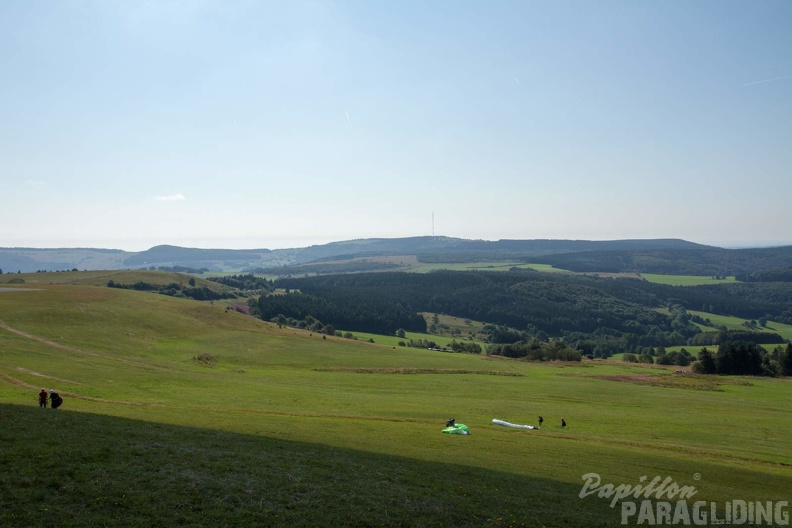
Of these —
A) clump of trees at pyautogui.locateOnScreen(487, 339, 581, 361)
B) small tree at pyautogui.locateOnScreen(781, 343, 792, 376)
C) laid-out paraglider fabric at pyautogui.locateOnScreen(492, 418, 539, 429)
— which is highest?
laid-out paraglider fabric at pyautogui.locateOnScreen(492, 418, 539, 429)

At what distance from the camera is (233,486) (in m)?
20.1

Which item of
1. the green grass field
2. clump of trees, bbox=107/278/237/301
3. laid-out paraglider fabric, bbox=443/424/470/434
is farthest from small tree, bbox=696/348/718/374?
clump of trees, bbox=107/278/237/301

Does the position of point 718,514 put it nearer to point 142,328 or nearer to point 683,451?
point 683,451

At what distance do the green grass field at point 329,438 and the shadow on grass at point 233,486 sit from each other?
10 centimetres

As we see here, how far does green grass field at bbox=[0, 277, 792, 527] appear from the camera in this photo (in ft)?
62.1

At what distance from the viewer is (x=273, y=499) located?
1947 cm

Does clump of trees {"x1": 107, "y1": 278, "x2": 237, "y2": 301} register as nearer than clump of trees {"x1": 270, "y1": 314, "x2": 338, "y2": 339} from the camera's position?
No

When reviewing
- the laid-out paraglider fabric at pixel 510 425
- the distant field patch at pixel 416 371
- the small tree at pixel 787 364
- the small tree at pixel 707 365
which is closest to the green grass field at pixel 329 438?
the distant field patch at pixel 416 371

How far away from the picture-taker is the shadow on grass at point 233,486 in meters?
17.2

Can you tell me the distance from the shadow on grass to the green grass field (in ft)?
0.32

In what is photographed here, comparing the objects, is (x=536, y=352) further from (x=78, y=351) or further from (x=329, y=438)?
(x=329, y=438)

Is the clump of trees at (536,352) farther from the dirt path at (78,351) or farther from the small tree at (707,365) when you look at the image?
the dirt path at (78,351)

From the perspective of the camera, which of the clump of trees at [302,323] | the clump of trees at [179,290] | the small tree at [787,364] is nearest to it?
the small tree at [787,364]

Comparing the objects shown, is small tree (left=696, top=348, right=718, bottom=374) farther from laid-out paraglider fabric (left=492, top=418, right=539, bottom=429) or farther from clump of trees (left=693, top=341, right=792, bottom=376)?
laid-out paraglider fabric (left=492, top=418, right=539, bottom=429)
